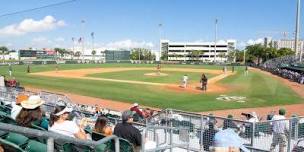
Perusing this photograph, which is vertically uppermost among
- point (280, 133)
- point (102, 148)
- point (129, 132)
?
point (102, 148)

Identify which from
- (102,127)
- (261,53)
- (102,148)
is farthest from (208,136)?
(261,53)

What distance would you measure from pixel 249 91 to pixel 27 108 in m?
31.6

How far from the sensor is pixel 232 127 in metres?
9.92

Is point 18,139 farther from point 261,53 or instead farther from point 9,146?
point 261,53

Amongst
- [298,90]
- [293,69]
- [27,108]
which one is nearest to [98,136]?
[27,108]

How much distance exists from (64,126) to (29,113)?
0.55 metres

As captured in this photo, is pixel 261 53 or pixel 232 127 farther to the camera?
pixel 261 53

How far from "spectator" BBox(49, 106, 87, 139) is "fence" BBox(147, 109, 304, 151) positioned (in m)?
3.82

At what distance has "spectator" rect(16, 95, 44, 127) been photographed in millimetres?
5800

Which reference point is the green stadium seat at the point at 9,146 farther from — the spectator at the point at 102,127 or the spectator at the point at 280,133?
the spectator at the point at 280,133

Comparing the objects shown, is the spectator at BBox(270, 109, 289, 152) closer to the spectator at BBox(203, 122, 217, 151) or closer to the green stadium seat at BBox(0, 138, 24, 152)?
the spectator at BBox(203, 122, 217, 151)

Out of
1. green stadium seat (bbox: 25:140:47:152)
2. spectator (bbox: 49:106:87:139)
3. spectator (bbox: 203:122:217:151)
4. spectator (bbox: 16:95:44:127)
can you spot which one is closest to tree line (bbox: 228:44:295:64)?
spectator (bbox: 203:122:217:151)

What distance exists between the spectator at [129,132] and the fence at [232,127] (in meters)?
2.72

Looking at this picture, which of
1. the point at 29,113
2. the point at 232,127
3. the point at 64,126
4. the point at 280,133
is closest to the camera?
the point at 29,113
